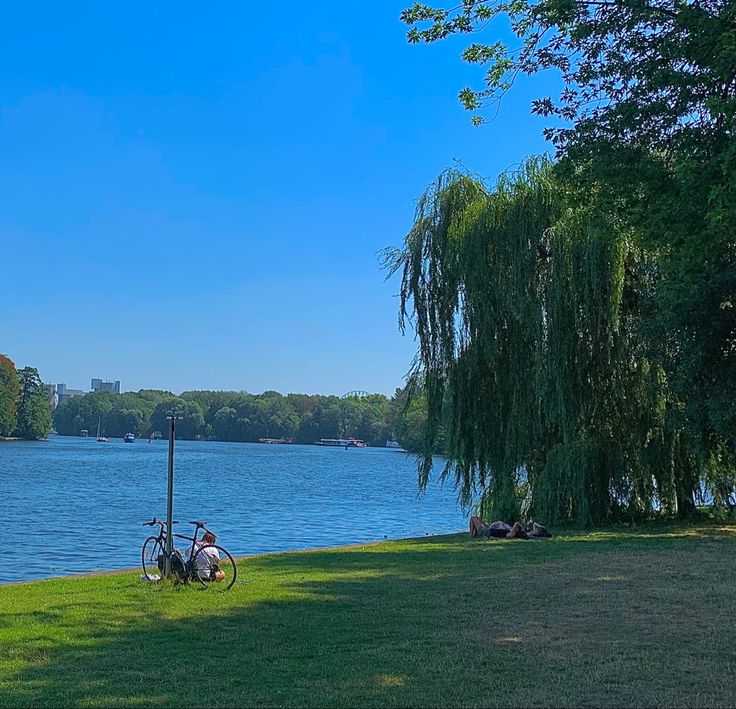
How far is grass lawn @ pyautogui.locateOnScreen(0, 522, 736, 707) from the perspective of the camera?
4949mm

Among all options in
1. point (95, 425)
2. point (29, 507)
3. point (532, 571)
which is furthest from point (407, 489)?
point (95, 425)

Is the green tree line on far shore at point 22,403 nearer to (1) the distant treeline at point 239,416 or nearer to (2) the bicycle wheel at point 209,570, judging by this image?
(1) the distant treeline at point 239,416

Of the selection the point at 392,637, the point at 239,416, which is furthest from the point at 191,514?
the point at 239,416

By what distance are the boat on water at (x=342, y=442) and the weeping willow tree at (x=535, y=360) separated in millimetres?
117545

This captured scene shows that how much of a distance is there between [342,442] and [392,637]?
130 metres

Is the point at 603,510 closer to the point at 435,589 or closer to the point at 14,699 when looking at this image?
the point at 435,589

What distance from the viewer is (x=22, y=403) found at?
112m

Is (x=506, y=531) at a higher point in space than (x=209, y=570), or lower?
lower

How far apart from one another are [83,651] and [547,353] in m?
11.4

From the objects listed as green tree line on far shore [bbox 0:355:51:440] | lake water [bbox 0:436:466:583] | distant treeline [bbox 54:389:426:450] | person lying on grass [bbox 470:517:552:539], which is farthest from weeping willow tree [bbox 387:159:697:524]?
distant treeline [bbox 54:389:426:450]

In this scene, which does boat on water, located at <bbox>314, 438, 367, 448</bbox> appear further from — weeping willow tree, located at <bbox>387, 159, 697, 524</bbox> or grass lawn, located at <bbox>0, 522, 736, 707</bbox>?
grass lawn, located at <bbox>0, 522, 736, 707</bbox>

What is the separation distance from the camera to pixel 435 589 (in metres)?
8.81

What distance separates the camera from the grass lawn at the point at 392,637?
16.2 ft

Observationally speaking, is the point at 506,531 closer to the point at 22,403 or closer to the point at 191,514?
the point at 191,514
